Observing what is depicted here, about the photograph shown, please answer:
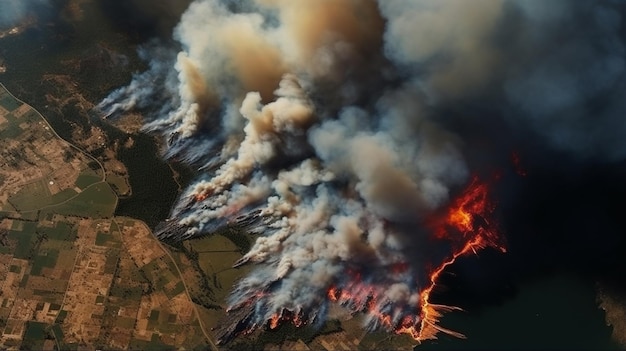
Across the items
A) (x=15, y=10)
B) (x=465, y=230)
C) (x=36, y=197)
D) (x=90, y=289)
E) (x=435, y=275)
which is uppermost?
(x=15, y=10)

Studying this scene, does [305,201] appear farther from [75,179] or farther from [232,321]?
[75,179]

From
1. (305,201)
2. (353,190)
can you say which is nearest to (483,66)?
(353,190)

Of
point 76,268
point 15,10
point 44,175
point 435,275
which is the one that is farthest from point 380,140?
point 15,10

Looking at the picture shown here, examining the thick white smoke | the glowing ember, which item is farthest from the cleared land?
the thick white smoke

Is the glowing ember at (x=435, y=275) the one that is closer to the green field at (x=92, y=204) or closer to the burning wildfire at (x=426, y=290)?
the burning wildfire at (x=426, y=290)

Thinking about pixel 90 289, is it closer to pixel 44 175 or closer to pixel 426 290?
pixel 44 175

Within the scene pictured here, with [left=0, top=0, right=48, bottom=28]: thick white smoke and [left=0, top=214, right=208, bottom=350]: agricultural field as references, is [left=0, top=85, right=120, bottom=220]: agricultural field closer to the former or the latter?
[left=0, top=214, right=208, bottom=350]: agricultural field

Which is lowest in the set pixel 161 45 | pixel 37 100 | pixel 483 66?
pixel 37 100

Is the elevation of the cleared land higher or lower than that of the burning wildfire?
lower

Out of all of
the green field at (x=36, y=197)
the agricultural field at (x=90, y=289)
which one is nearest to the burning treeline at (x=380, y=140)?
the agricultural field at (x=90, y=289)
